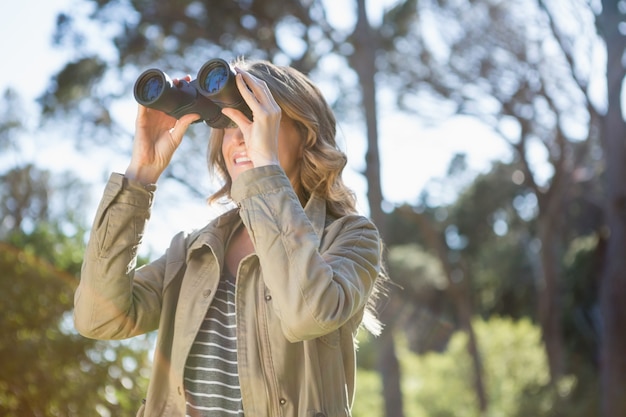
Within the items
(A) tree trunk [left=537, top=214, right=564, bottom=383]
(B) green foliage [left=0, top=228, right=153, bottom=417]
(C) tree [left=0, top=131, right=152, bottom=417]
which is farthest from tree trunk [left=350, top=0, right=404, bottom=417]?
(A) tree trunk [left=537, top=214, right=564, bottom=383]

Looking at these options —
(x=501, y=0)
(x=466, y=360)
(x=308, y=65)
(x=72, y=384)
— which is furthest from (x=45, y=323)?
(x=466, y=360)

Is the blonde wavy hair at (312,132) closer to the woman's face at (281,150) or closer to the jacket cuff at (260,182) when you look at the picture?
the woman's face at (281,150)

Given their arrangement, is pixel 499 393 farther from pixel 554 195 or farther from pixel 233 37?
pixel 233 37

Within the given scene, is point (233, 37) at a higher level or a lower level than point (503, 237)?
higher

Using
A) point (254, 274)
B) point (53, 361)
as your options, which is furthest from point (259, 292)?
point (53, 361)

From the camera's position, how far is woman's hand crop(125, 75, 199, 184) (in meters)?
1.89

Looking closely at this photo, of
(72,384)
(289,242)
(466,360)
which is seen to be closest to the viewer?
(289,242)

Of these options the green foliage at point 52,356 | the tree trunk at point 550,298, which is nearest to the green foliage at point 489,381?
the tree trunk at point 550,298

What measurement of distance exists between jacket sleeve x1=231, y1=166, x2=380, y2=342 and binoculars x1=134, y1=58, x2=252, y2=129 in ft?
0.61

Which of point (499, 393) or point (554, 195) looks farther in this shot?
point (499, 393)

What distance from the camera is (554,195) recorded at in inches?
485

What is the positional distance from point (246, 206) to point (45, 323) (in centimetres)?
355

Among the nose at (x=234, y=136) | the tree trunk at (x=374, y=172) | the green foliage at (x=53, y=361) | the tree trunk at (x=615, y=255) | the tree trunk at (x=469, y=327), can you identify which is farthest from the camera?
the tree trunk at (x=469, y=327)

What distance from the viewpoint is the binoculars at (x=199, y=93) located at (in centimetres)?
175
